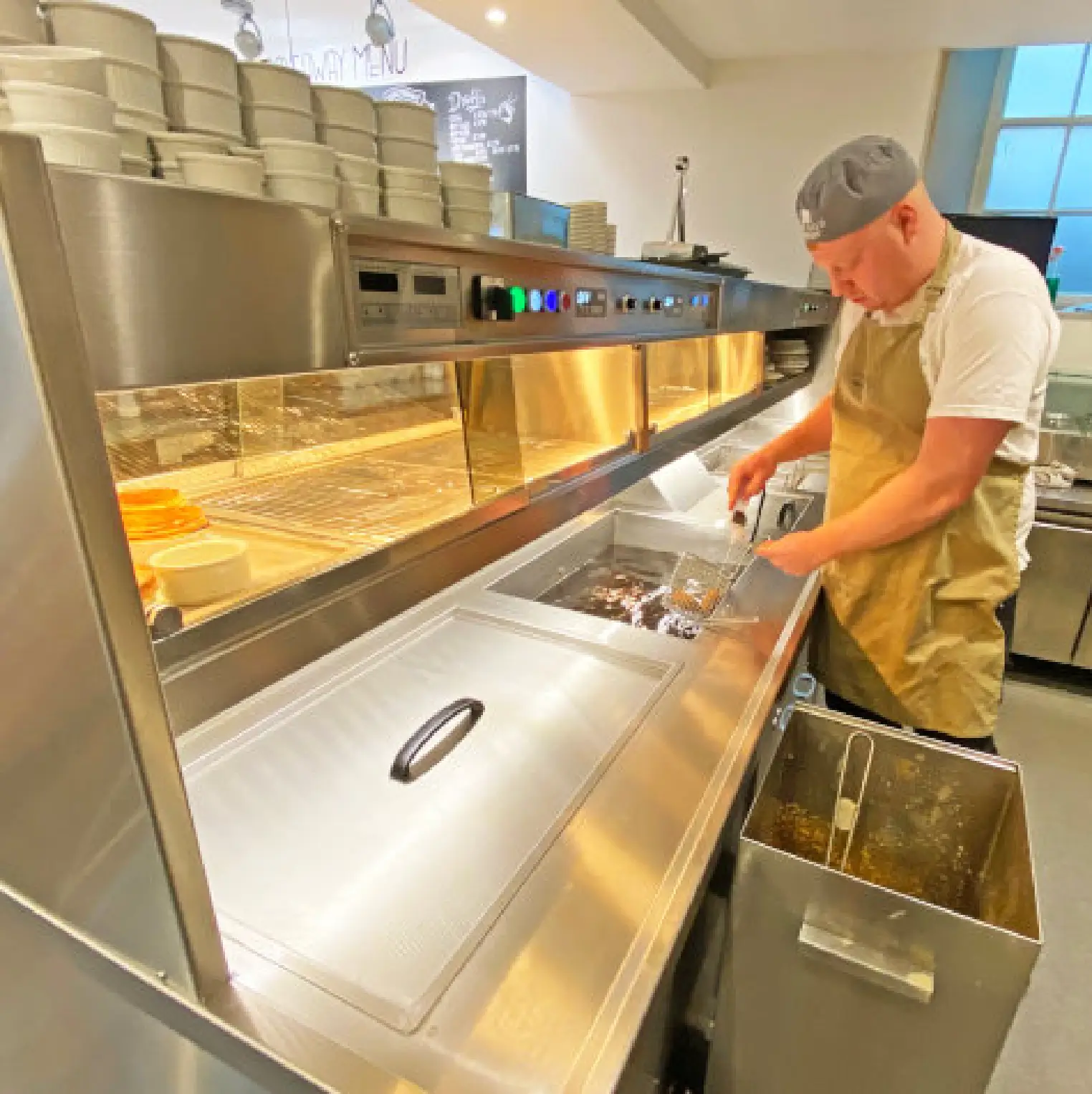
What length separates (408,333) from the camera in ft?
2.16

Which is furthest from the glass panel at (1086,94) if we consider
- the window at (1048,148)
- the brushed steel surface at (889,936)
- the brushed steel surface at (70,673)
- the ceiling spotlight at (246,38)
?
the brushed steel surface at (70,673)

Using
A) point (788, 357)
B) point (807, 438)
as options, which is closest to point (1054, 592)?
point (788, 357)

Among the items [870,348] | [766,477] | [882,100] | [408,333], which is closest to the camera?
[408,333]

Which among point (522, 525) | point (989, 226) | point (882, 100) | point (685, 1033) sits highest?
point (882, 100)

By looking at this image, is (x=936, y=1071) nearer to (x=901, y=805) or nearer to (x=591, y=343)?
(x=901, y=805)


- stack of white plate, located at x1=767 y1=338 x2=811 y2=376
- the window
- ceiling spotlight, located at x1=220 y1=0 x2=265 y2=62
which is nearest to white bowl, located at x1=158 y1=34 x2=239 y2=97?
ceiling spotlight, located at x1=220 y1=0 x2=265 y2=62

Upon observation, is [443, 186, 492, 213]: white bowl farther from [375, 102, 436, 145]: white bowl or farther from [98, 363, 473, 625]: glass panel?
[98, 363, 473, 625]: glass panel

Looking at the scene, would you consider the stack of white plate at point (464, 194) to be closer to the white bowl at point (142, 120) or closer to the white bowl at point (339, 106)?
the white bowl at point (339, 106)

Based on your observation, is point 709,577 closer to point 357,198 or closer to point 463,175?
point 463,175

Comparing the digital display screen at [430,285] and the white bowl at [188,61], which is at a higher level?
the white bowl at [188,61]

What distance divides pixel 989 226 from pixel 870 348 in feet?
8.28

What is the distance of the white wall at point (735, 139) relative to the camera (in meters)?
3.00

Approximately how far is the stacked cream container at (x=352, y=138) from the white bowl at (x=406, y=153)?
0.07ft

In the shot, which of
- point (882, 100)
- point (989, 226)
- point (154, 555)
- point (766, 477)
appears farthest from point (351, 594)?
point (989, 226)
